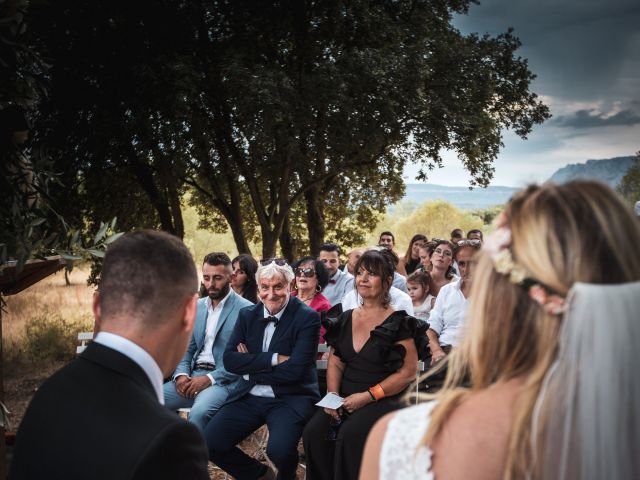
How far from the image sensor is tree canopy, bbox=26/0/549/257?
475 inches

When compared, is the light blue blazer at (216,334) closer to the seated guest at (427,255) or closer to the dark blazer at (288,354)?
the dark blazer at (288,354)

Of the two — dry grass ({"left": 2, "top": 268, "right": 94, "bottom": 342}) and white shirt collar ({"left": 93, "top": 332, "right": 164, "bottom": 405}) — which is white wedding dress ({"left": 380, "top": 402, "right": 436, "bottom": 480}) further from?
dry grass ({"left": 2, "top": 268, "right": 94, "bottom": 342})

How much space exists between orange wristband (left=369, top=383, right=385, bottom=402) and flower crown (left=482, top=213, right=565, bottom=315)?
326cm

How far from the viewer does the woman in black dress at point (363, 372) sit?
14.1 feet

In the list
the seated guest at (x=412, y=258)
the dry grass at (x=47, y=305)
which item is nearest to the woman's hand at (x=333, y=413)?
the seated guest at (x=412, y=258)

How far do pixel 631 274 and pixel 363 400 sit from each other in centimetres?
345

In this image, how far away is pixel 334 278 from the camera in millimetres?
7512

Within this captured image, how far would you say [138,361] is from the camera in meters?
1.70

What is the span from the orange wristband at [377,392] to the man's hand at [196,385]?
5.48 feet

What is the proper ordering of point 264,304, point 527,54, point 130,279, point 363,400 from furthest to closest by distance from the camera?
1. point 527,54
2. point 264,304
3. point 363,400
4. point 130,279

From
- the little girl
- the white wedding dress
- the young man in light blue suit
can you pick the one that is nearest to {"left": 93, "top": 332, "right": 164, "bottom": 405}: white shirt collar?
the white wedding dress

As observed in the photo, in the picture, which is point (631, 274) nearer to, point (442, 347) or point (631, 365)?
point (631, 365)

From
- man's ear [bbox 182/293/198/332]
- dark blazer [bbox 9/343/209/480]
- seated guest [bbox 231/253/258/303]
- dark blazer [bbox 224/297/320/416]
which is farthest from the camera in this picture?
seated guest [bbox 231/253/258/303]

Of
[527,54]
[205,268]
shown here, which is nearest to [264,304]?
[205,268]
